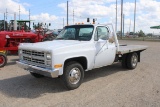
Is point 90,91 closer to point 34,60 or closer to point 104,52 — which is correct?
point 104,52

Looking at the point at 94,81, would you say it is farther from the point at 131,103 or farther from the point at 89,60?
the point at 131,103

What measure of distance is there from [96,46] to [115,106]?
8.41 ft

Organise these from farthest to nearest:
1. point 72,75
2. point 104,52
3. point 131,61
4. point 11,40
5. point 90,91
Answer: point 11,40 < point 131,61 < point 104,52 < point 72,75 < point 90,91

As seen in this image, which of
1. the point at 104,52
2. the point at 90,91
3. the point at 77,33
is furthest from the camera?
the point at 77,33

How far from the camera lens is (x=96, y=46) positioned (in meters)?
7.34

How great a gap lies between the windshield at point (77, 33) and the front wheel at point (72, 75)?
1132 millimetres

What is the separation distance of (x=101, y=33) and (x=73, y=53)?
5.55 feet

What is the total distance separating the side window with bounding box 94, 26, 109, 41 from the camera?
7.45 metres

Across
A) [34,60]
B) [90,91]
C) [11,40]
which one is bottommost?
[90,91]

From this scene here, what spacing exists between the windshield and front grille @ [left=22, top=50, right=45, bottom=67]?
1.55 meters

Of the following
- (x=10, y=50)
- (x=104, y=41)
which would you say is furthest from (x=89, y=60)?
(x=10, y=50)

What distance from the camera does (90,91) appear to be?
641 centimetres

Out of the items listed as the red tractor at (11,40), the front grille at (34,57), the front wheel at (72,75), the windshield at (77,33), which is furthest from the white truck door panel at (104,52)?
A: the red tractor at (11,40)

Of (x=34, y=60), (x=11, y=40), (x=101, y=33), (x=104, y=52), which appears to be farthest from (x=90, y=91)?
(x=11, y=40)
